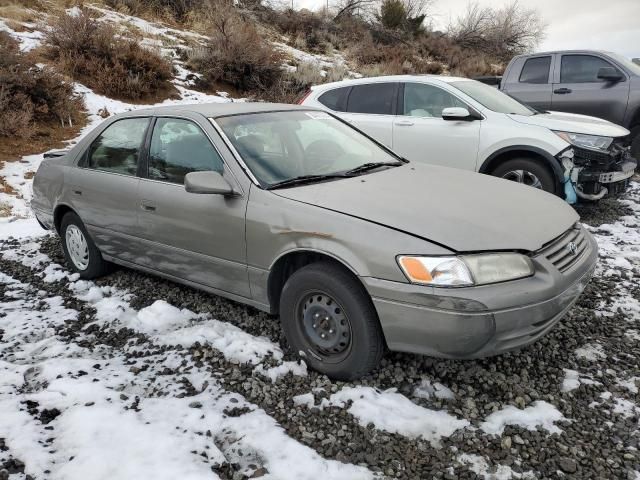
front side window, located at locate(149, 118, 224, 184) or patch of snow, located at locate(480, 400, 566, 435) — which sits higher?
front side window, located at locate(149, 118, 224, 184)

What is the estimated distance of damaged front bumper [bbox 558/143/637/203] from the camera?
17.5ft

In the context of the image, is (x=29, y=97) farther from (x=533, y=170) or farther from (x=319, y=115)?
(x=533, y=170)

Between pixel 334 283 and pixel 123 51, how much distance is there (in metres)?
11.0

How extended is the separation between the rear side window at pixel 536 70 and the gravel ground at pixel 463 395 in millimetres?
5302

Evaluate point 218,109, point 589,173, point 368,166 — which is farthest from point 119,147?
point 589,173

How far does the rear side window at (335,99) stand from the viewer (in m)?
6.89

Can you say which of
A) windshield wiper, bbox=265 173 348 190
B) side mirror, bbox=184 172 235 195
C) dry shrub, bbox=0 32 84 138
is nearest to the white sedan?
windshield wiper, bbox=265 173 348 190

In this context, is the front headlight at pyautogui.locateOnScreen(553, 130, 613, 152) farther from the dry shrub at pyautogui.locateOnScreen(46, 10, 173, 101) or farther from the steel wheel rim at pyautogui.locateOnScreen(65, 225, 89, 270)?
the dry shrub at pyautogui.locateOnScreen(46, 10, 173, 101)

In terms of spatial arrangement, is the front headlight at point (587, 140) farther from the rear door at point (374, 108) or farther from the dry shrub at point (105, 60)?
the dry shrub at point (105, 60)

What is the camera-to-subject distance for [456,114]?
5668mm

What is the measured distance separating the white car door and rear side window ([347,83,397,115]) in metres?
0.16

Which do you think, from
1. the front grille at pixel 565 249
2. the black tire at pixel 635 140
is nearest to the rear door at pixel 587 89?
the black tire at pixel 635 140

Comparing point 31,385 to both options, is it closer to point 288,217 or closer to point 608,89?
point 288,217

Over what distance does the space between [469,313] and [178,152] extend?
2327 millimetres
